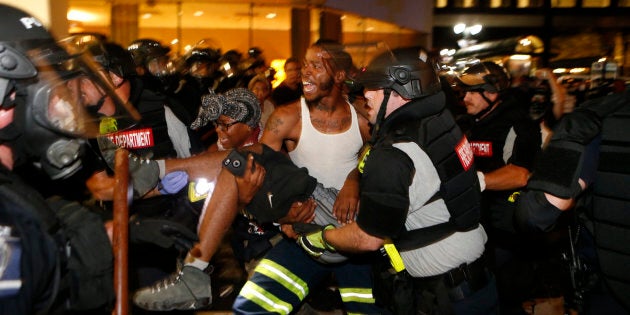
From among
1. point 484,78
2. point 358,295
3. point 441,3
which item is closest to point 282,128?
point 358,295

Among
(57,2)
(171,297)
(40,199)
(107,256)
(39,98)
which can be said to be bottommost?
(171,297)

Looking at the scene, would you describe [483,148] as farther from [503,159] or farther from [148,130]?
[148,130]

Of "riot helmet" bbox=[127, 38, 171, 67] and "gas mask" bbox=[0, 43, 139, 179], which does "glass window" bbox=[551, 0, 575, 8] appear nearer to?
"riot helmet" bbox=[127, 38, 171, 67]

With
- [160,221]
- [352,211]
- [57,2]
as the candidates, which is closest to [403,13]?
[57,2]

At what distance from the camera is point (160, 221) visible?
255cm

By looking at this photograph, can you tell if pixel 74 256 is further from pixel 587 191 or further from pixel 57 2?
pixel 57 2

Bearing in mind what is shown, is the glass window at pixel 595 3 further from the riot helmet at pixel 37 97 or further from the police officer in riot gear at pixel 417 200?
the riot helmet at pixel 37 97

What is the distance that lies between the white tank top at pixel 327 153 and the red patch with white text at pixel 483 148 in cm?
106

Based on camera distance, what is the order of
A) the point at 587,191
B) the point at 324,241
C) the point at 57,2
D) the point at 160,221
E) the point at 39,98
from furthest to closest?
the point at 57,2 → the point at 324,241 → the point at 587,191 → the point at 160,221 → the point at 39,98

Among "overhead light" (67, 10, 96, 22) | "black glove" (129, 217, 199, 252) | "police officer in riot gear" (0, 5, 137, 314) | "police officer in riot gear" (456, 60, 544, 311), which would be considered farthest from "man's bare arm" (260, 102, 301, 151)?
"overhead light" (67, 10, 96, 22)

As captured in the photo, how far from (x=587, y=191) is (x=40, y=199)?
2419mm

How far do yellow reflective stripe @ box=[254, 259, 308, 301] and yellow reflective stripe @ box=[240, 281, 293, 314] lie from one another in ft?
0.36

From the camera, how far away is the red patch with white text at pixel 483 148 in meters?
4.96

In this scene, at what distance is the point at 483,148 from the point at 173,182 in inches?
97.6
